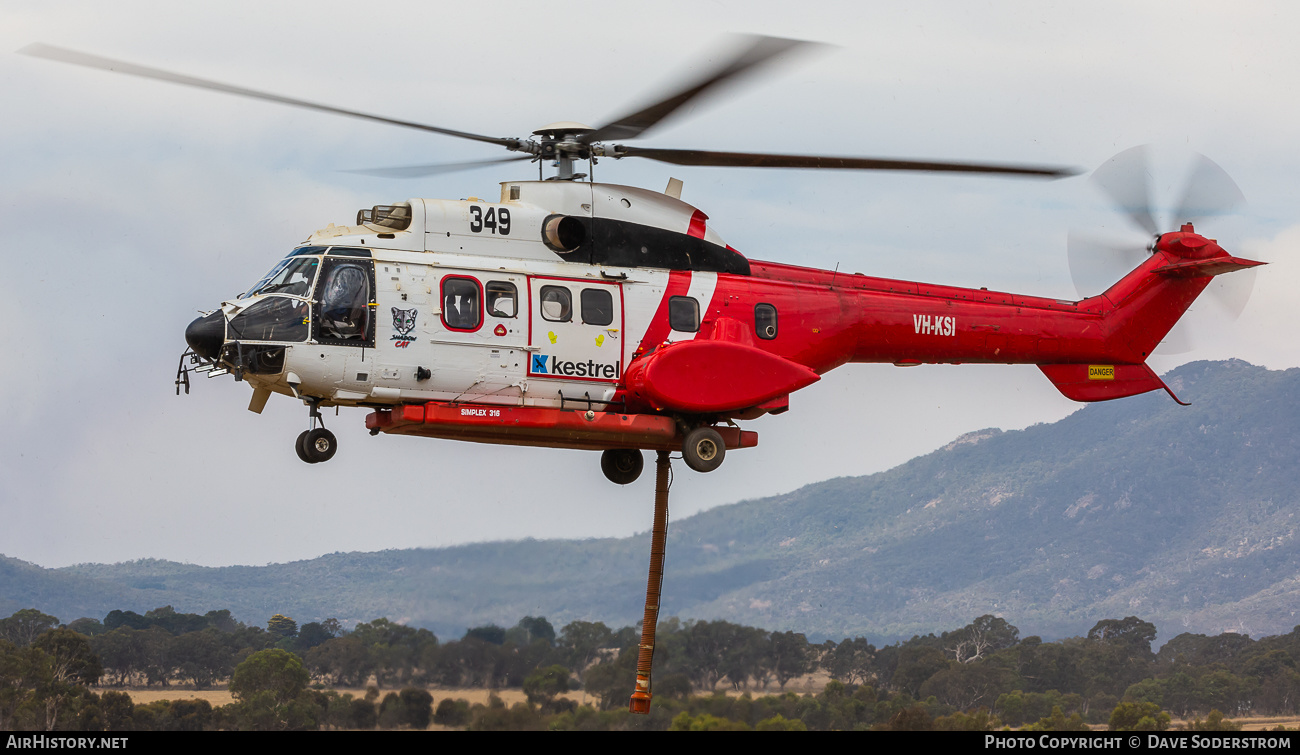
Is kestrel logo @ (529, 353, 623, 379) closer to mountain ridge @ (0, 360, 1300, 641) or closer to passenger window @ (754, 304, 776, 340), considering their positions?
passenger window @ (754, 304, 776, 340)

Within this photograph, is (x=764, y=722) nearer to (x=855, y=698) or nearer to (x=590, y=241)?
(x=590, y=241)

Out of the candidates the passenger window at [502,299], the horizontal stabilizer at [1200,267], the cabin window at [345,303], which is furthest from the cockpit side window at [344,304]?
the horizontal stabilizer at [1200,267]

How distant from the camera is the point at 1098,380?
19484 mm

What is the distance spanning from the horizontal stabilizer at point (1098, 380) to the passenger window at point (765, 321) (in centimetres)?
436

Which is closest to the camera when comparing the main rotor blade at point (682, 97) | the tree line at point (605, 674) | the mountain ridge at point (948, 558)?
the main rotor blade at point (682, 97)

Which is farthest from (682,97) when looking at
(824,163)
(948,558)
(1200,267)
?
(948,558)

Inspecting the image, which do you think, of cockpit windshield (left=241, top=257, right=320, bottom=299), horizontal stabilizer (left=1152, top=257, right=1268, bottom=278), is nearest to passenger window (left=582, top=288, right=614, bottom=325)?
cockpit windshield (left=241, top=257, right=320, bottom=299)

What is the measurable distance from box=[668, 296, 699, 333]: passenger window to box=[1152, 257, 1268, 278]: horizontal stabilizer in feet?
24.7

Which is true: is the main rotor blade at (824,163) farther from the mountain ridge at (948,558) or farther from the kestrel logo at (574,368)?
the mountain ridge at (948,558)

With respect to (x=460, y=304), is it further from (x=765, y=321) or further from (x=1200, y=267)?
(x=1200, y=267)

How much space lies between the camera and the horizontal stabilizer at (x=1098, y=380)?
19297 millimetres

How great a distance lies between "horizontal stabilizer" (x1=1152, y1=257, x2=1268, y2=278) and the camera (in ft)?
65.9

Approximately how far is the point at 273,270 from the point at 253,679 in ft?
70.8
